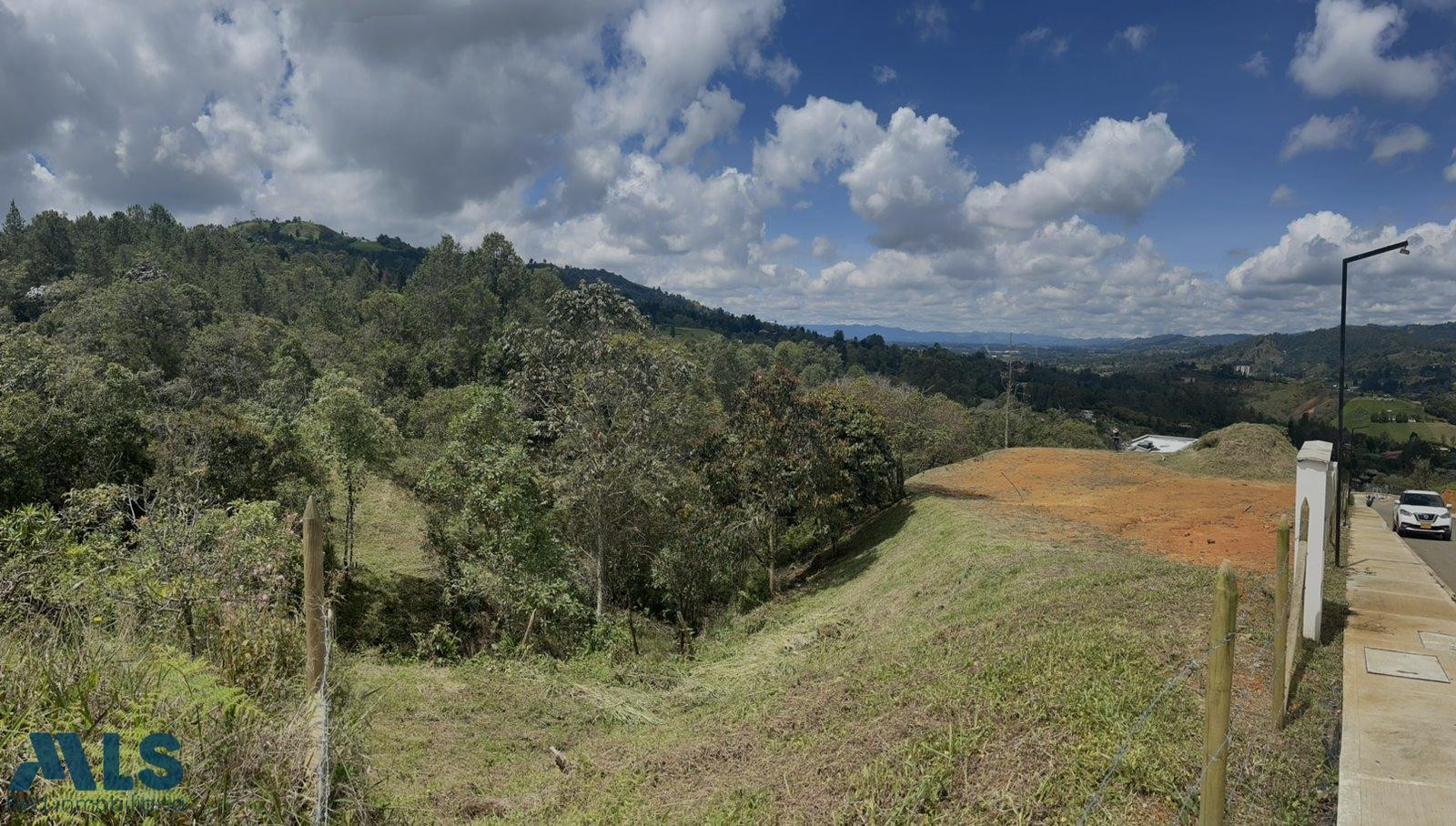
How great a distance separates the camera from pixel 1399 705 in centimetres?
493

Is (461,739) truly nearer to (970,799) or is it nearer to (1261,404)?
(970,799)

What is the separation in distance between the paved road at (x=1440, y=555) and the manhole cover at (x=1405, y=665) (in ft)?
20.9

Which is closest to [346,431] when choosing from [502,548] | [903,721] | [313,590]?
[502,548]

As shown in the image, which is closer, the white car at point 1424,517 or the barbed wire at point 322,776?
the barbed wire at point 322,776

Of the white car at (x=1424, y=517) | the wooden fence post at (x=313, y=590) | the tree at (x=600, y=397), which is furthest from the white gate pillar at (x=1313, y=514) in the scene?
the white car at (x=1424, y=517)

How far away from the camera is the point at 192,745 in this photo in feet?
10.9

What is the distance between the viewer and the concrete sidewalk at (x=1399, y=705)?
A: 378 centimetres

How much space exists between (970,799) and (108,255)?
234 ft

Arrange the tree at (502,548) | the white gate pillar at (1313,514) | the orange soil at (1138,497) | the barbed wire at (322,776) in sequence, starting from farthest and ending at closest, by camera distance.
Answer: the orange soil at (1138,497) < the tree at (502,548) < the white gate pillar at (1313,514) < the barbed wire at (322,776)

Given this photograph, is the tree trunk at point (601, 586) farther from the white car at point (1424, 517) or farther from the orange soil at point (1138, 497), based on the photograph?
the white car at point (1424, 517)

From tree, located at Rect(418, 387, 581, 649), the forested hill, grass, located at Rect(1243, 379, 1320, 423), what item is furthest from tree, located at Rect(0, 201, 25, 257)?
grass, located at Rect(1243, 379, 1320, 423)

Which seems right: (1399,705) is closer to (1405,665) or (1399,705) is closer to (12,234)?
(1405,665)

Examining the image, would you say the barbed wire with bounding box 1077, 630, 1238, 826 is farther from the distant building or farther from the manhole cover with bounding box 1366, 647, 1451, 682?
the distant building

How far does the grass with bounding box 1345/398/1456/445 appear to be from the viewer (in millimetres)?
67250
